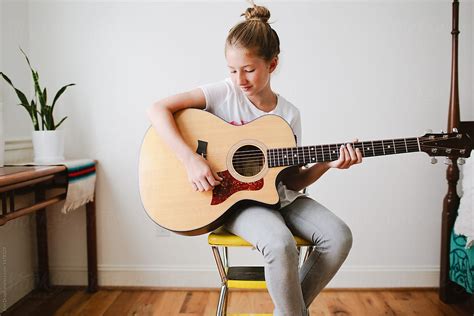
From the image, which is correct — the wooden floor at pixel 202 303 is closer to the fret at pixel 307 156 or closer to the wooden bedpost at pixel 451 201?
the wooden bedpost at pixel 451 201

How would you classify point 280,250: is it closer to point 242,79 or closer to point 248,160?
point 248,160

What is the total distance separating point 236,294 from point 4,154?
51.2 inches

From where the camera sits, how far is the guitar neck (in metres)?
1.49

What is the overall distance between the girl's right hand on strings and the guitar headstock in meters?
0.64

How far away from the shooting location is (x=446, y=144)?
1513 millimetres

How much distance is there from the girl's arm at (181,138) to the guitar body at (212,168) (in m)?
0.03

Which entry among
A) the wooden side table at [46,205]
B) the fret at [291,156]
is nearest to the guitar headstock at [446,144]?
the fret at [291,156]

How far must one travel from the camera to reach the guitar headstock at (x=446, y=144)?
1499 mm

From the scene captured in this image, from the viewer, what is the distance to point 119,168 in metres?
2.55

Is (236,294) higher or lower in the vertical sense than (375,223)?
lower

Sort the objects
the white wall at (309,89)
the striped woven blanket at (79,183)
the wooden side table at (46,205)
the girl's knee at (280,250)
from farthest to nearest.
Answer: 1. the white wall at (309,89)
2. the striped woven blanket at (79,183)
3. the wooden side table at (46,205)
4. the girl's knee at (280,250)

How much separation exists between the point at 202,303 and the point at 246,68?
130cm

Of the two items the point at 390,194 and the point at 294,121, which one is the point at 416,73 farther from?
the point at 294,121

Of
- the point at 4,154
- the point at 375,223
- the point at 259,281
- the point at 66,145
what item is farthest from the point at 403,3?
the point at 4,154
